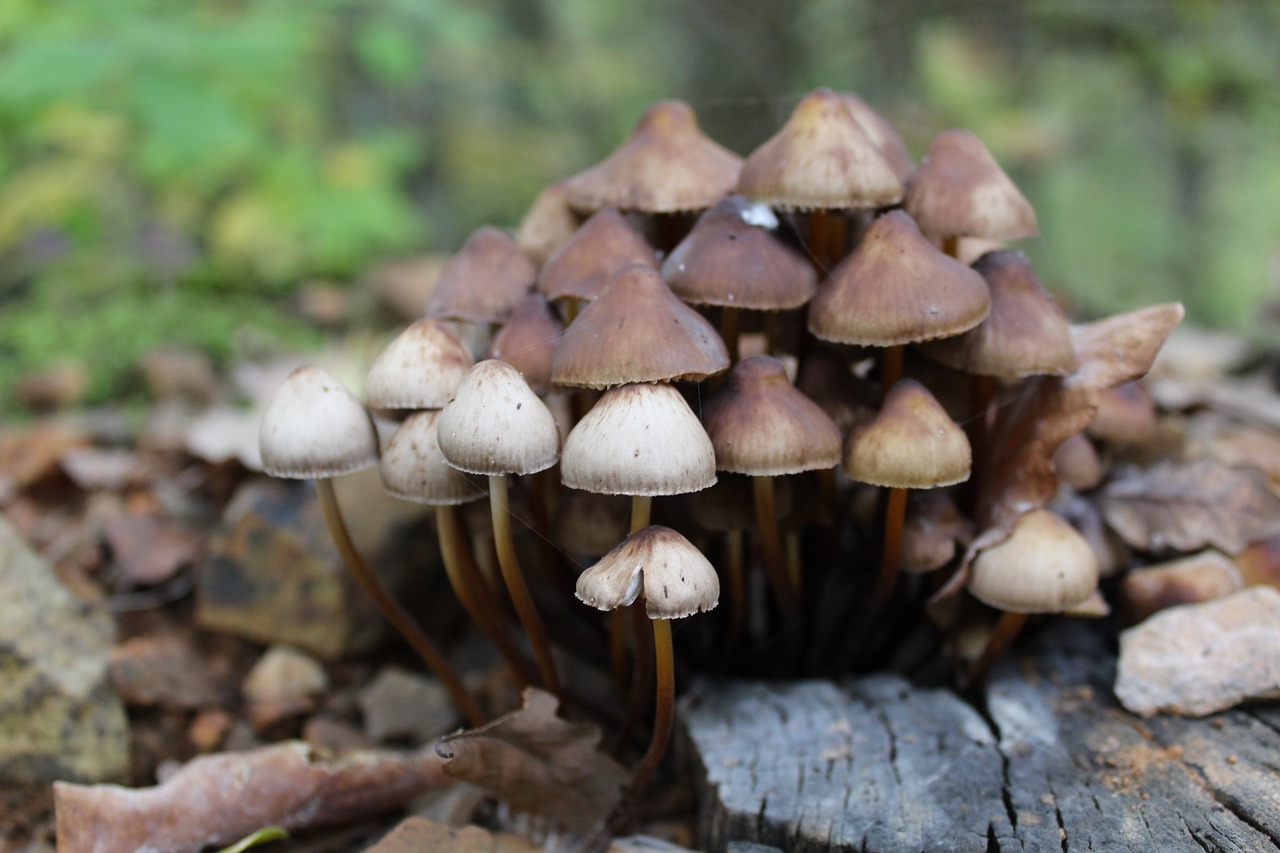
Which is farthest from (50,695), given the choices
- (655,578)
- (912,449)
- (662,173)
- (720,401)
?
(912,449)

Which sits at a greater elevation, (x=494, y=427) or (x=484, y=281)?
A: (x=484, y=281)

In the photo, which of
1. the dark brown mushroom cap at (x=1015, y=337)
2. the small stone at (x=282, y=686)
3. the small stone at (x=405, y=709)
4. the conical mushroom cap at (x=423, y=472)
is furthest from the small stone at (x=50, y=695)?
the dark brown mushroom cap at (x=1015, y=337)

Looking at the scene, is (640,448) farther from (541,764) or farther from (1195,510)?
(1195,510)

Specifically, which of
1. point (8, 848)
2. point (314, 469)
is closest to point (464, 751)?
point (314, 469)

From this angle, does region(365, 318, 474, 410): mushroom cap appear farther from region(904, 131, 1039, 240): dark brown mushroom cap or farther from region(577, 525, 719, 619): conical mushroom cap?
region(904, 131, 1039, 240): dark brown mushroom cap

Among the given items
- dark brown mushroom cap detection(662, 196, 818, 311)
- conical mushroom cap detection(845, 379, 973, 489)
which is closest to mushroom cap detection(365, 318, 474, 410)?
dark brown mushroom cap detection(662, 196, 818, 311)

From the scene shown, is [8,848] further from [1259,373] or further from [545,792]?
[1259,373]

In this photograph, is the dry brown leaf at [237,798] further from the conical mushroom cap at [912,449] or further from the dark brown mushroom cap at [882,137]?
the dark brown mushroom cap at [882,137]
